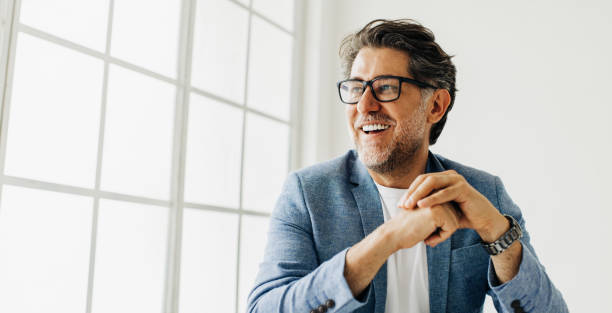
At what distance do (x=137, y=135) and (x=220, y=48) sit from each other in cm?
68

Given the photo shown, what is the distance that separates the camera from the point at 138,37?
7.88 ft

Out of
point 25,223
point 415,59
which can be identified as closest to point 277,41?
point 415,59

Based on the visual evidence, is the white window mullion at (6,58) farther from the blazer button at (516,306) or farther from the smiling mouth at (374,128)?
the blazer button at (516,306)

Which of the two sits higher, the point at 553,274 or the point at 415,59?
the point at 415,59

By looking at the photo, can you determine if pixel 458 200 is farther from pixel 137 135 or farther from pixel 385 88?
pixel 137 135

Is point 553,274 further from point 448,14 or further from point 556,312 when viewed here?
point 448,14

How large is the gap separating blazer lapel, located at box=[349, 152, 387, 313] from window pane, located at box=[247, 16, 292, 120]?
1216mm

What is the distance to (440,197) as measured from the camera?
59.5 inches

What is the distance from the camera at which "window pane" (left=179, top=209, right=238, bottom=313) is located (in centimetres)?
254

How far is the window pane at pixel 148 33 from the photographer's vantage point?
7.62ft

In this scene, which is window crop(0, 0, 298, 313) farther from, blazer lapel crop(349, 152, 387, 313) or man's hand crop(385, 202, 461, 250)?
man's hand crop(385, 202, 461, 250)

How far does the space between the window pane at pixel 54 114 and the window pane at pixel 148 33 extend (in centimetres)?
17

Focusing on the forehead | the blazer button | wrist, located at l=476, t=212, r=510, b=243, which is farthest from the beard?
the blazer button

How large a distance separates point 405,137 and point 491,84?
4.20 feet
